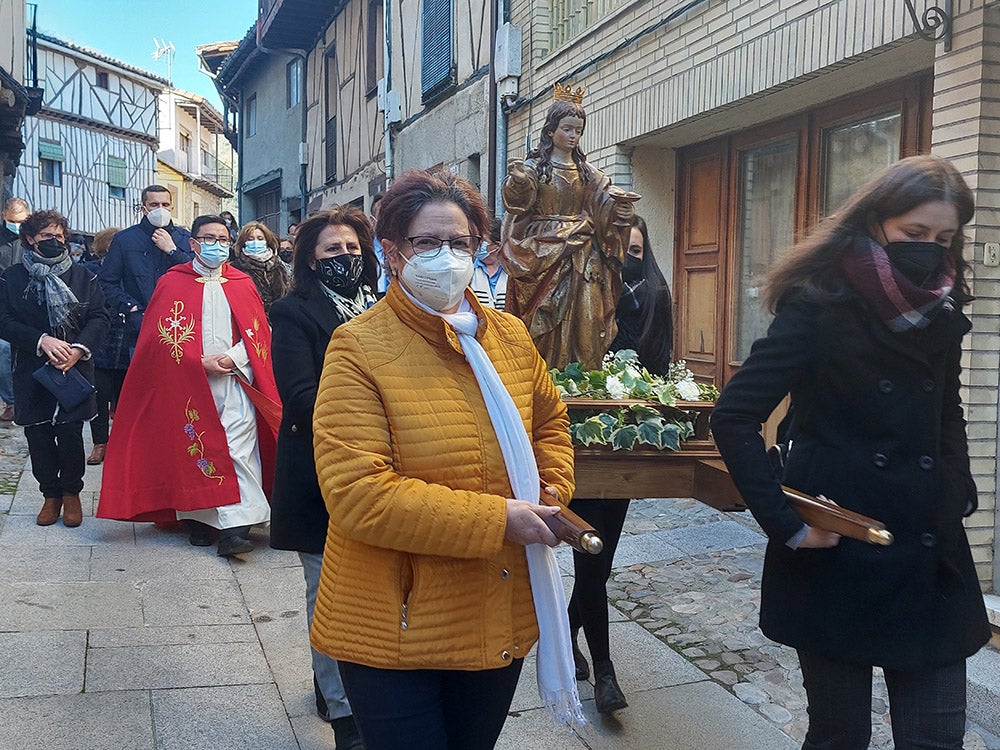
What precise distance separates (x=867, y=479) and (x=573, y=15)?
26.1 feet

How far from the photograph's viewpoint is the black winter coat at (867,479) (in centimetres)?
226

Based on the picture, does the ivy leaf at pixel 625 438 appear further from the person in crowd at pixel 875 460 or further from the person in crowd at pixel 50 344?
the person in crowd at pixel 50 344

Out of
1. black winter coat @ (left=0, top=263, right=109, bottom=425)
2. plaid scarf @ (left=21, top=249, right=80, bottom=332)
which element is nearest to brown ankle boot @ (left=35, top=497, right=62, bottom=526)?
black winter coat @ (left=0, top=263, right=109, bottom=425)

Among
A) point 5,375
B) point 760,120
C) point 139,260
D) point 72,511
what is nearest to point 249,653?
point 72,511

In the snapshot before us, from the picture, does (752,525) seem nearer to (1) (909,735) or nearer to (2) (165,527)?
(2) (165,527)

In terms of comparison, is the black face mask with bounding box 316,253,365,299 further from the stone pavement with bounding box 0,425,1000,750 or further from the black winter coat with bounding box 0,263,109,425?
the black winter coat with bounding box 0,263,109,425

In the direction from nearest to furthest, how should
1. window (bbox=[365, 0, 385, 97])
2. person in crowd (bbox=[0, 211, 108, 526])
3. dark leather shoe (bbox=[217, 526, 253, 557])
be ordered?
dark leather shoe (bbox=[217, 526, 253, 557]), person in crowd (bbox=[0, 211, 108, 526]), window (bbox=[365, 0, 385, 97])

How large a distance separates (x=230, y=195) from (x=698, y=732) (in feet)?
175

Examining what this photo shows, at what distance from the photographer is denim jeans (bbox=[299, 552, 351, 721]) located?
3379 mm

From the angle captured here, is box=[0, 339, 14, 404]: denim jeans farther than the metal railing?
Yes

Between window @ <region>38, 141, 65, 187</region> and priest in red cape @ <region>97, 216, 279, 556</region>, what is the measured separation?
3149cm

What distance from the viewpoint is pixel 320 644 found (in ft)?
7.39

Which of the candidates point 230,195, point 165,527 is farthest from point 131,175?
point 165,527

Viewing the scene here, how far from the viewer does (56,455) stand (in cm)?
633
